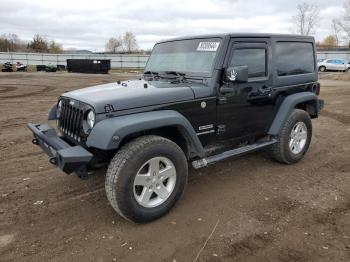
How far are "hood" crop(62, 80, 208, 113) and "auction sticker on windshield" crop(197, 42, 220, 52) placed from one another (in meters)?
0.53

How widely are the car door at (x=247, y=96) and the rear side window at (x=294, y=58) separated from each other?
12.6 inches

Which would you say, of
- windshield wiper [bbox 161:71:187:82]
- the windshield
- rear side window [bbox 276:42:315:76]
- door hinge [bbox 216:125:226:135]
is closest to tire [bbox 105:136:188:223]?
door hinge [bbox 216:125:226:135]

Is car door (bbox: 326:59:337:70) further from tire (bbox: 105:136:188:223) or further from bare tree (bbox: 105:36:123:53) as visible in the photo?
bare tree (bbox: 105:36:123:53)

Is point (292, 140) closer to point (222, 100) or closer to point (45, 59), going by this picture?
point (222, 100)

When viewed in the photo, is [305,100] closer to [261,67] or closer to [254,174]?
[261,67]

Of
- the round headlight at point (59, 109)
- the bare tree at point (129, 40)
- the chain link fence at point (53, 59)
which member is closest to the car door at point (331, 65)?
the chain link fence at point (53, 59)

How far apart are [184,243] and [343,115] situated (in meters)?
8.05

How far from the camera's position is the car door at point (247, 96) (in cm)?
424

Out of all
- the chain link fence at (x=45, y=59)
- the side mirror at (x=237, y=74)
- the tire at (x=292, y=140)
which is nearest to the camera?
the side mirror at (x=237, y=74)

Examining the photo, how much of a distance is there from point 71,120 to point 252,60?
2.54 metres

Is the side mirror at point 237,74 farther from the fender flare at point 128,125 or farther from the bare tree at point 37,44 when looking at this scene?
the bare tree at point 37,44

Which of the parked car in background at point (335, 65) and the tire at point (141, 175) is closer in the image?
the tire at point (141, 175)

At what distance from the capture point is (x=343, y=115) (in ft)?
31.2

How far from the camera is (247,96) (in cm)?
448
